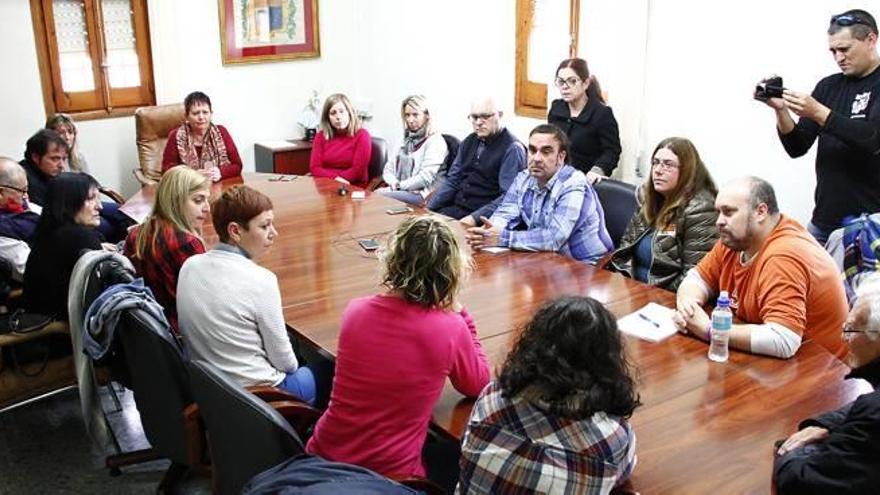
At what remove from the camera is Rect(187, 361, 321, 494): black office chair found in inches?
70.5

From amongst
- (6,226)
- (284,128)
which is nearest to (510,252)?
(6,226)

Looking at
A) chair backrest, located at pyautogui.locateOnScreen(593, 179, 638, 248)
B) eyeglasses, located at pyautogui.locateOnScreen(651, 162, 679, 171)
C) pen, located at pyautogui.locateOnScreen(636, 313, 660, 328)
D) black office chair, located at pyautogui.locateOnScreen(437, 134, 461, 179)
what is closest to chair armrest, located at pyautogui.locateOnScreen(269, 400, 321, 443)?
pen, located at pyautogui.locateOnScreen(636, 313, 660, 328)

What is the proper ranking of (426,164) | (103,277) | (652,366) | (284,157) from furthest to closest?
1. (284,157)
2. (426,164)
3. (103,277)
4. (652,366)

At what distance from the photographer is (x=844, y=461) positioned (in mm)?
1544

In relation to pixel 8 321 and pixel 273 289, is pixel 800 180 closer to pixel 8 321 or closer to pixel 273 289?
pixel 273 289

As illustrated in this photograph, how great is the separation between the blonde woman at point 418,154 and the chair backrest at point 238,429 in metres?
3.17

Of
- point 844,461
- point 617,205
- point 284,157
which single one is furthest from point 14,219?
point 844,461

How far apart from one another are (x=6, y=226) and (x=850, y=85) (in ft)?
12.0

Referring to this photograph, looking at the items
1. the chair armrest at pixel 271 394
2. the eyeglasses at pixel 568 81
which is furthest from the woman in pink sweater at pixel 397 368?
Result: the eyeglasses at pixel 568 81

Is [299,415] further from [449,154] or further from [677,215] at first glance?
[449,154]

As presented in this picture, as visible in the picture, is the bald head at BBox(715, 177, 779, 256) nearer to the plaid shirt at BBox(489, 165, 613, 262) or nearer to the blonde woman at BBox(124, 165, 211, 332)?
the plaid shirt at BBox(489, 165, 613, 262)

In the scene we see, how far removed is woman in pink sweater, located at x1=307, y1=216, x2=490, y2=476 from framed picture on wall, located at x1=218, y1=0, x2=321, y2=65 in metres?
4.91

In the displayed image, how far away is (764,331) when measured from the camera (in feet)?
7.48

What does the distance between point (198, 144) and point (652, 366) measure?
12.7 ft
